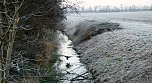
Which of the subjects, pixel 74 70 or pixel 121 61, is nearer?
pixel 121 61

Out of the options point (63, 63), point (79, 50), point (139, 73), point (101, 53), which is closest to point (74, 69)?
point (63, 63)

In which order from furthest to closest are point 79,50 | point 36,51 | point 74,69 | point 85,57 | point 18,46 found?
point 79,50 → point 85,57 → point 74,69 → point 36,51 → point 18,46

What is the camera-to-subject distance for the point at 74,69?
78.0ft

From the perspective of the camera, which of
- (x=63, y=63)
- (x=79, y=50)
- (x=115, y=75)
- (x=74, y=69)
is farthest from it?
(x=79, y=50)

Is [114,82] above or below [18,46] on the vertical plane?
below

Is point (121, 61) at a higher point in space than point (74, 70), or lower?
higher

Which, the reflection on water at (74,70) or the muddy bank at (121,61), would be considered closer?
the muddy bank at (121,61)

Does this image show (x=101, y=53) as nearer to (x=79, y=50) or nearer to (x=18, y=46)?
(x=79, y=50)

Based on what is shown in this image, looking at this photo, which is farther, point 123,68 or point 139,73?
point 123,68

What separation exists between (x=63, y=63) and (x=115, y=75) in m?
7.72

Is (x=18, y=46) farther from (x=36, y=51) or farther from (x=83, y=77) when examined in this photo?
(x=83, y=77)

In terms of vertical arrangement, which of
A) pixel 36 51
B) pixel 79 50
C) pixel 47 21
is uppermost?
pixel 47 21

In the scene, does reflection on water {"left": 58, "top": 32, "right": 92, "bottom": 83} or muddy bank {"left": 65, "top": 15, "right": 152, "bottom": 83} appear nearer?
muddy bank {"left": 65, "top": 15, "right": 152, "bottom": 83}

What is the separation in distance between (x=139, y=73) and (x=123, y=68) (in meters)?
2.49
